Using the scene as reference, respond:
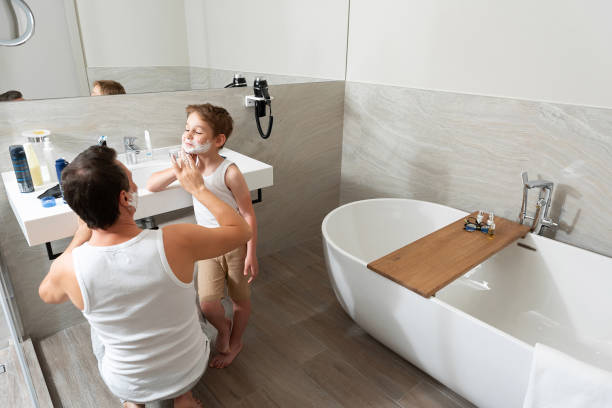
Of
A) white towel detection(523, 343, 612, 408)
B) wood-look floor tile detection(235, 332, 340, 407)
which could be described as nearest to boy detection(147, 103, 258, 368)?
wood-look floor tile detection(235, 332, 340, 407)

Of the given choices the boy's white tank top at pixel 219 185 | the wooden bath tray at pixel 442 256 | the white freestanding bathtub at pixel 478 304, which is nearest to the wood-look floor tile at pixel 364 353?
the white freestanding bathtub at pixel 478 304

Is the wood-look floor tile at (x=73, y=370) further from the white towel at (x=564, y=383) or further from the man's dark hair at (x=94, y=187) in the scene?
the white towel at (x=564, y=383)

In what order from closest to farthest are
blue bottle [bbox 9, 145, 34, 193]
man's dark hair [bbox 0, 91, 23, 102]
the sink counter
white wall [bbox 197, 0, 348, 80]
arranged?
the sink counter < blue bottle [bbox 9, 145, 34, 193] < man's dark hair [bbox 0, 91, 23, 102] < white wall [bbox 197, 0, 348, 80]

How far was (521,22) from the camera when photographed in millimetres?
2006

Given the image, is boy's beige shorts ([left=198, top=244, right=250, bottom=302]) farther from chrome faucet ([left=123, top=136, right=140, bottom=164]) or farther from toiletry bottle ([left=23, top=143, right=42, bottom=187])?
toiletry bottle ([left=23, top=143, right=42, bottom=187])

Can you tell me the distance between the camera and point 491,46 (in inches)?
83.7

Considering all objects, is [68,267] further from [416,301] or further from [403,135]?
[403,135]

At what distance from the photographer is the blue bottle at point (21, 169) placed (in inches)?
62.7

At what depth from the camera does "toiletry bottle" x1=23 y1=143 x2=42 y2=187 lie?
5.55ft

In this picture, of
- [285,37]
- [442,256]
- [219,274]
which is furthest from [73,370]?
[285,37]

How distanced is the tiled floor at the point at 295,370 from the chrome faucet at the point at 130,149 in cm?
95

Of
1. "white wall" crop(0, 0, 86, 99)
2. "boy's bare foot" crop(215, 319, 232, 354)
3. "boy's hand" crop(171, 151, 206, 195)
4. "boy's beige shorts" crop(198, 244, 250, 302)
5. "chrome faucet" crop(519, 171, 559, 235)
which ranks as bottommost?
"boy's bare foot" crop(215, 319, 232, 354)

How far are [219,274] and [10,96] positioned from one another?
3.74 feet

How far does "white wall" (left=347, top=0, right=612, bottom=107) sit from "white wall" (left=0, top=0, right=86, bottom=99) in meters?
1.71
